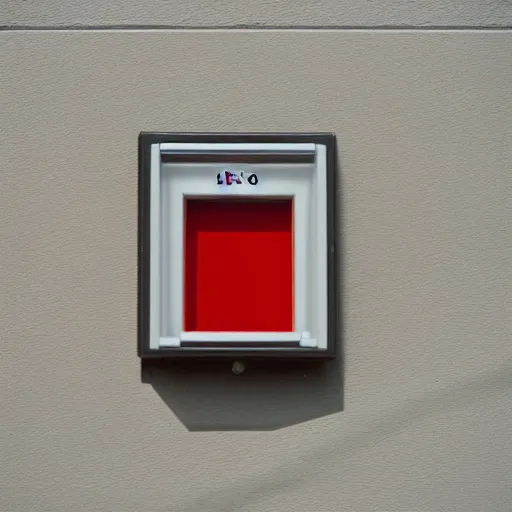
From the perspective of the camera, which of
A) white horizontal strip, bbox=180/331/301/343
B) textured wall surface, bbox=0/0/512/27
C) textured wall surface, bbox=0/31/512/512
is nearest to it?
white horizontal strip, bbox=180/331/301/343

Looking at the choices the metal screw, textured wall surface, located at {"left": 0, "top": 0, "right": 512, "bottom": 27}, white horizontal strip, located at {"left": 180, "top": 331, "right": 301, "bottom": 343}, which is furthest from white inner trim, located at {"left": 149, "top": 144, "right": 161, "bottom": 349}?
textured wall surface, located at {"left": 0, "top": 0, "right": 512, "bottom": 27}

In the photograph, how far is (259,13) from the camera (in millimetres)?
3658

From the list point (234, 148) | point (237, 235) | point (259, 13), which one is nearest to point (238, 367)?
point (237, 235)

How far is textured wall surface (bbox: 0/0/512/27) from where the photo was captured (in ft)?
12.0

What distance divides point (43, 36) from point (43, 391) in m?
1.60

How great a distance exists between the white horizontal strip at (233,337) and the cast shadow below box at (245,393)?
160 millimetres

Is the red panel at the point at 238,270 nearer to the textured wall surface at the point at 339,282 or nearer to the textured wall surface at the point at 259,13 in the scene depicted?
the textured wall surface at the point at 339,282

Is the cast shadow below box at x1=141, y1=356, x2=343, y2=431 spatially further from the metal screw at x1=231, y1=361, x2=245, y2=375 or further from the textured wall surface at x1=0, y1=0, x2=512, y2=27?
the textured wall surface at x1=0, y1=0, x2=512, y2=27

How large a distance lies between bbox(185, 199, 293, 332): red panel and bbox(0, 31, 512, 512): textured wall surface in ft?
0.80

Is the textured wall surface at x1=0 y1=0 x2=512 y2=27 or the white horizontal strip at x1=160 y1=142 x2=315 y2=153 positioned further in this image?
the textured wall surface at x1=0 y1=0 x2=512 y2=27

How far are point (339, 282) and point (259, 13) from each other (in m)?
1.27

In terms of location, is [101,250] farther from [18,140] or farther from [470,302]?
[470,302]

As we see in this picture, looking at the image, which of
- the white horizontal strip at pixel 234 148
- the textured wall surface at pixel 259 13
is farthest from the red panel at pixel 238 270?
the textured wall surface at pixel 259 13

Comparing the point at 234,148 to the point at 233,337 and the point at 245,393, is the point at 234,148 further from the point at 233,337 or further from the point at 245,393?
the point at 245,393
